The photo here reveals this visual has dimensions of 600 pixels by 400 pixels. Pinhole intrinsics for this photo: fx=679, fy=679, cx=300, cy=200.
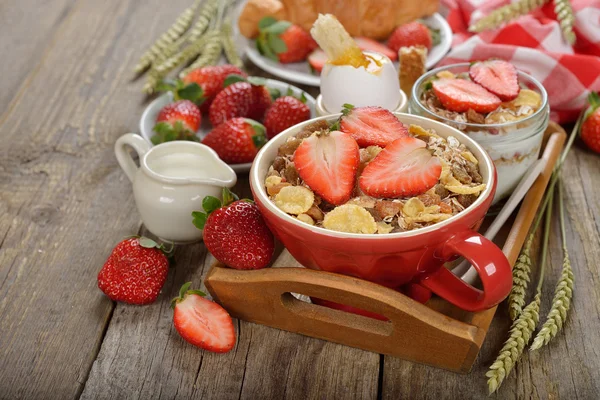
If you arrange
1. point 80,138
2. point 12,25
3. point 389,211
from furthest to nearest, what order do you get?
point 12,25 < point 80,138 < point 389,211

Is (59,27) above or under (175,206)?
under

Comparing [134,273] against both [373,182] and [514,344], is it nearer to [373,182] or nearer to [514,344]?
[373,182]

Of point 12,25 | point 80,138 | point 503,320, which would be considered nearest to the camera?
point 503,320

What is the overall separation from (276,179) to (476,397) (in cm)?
43

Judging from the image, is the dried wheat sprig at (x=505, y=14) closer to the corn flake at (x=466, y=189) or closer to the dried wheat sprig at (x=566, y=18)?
the dried wheat sprig at (x=566, y=18)

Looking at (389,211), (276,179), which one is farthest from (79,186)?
(389,211)

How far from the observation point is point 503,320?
3.56ft

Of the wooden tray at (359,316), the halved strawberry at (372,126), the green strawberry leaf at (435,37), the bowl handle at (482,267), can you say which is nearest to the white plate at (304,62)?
the green strawberry leaf at (435,37)

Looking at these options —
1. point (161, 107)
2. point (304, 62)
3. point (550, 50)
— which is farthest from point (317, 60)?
point (550, 50)

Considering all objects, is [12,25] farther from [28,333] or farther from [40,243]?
[28,333]

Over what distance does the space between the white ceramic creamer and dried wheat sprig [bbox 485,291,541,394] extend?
0.54 meters

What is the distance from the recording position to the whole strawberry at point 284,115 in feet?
4.75

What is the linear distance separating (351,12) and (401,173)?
932 millimetres

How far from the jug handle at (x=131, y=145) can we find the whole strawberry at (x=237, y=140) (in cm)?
15
